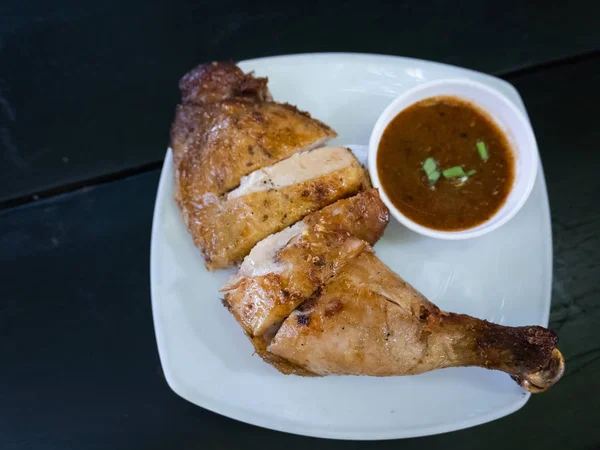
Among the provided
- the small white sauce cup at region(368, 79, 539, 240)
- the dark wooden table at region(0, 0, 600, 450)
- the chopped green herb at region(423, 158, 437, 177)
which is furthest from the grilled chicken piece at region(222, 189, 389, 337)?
the dark wooden table at region(0, 0, 600, 450)

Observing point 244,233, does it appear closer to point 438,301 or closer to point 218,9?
point 438,301

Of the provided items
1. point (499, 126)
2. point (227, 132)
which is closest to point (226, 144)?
point (227, 132)

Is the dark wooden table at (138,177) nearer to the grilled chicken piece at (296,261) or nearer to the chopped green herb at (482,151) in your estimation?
the chopped green herb at (482,151)

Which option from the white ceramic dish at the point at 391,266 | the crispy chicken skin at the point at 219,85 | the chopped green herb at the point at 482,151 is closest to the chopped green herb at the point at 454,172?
the chopped green herb at the point at 482,151

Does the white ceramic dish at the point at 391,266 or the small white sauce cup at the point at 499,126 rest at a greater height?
the small white sauce cup at the point at 499,126

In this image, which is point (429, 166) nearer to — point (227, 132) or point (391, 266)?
point (391, 266)

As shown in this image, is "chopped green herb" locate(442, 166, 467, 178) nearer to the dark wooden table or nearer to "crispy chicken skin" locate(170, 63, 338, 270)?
"crispy chicken skin" locate(170, 63, 338, 270)
